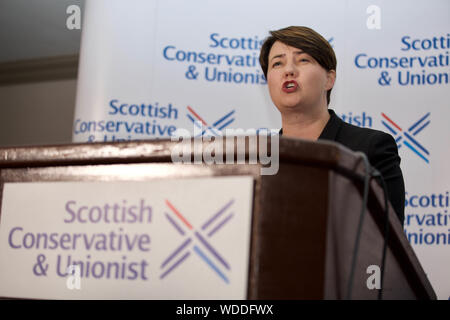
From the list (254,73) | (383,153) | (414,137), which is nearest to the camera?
(383,153)

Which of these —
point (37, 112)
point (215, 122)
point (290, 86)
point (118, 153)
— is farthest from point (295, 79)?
point (37, 112)

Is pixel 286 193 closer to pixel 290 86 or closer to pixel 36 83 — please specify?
pixel 290 86

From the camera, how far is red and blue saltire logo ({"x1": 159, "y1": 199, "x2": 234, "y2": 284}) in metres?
0.79

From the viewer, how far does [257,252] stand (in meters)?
0.78

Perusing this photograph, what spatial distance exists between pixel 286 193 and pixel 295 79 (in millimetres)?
1073

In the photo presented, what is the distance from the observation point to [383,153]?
1601 millimetres

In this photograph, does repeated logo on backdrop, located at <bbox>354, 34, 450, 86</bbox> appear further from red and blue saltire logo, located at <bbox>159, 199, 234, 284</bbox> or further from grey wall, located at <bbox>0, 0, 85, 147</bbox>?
grey wall, located at <bbox>0, 0, 85, 147</bbox>

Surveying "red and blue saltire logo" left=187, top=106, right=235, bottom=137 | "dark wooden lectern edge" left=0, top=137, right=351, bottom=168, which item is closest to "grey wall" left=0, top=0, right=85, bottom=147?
"red and blue saltire logo" left=187, top=106, right=235, bottom=137

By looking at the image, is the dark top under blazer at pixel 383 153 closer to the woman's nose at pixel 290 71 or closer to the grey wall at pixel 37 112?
the woman's nose at pixel 290 71

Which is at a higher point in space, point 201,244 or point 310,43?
point 310,43

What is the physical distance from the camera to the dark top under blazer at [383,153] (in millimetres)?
1542

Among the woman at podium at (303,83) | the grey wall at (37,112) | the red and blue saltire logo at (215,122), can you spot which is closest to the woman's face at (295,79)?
the woman at podium at (303,83)

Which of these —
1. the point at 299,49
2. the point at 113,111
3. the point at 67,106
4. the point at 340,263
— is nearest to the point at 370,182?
the point at 340,263
